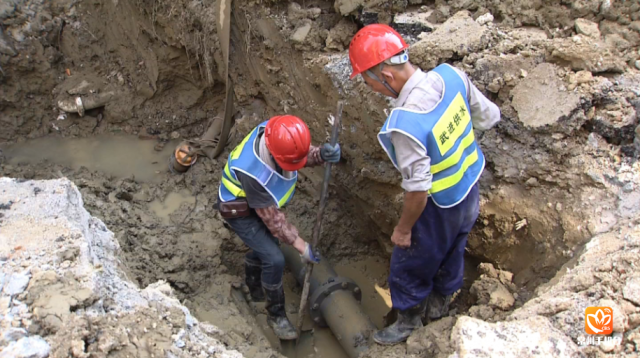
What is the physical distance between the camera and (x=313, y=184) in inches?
172

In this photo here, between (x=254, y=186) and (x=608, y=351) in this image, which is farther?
(x=254, y=186)

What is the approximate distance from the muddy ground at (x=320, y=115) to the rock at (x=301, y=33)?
0.02 metres

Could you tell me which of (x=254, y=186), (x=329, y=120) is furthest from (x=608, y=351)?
(x=329, y=120)

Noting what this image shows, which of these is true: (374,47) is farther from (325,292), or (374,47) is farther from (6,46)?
(6,46)

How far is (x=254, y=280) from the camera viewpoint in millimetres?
3807

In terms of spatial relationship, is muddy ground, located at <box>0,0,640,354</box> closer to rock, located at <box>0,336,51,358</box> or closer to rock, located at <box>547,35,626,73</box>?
rock, located at <box>547,35,626,73</box>

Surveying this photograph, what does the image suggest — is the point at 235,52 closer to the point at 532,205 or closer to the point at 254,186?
the point at 254,186

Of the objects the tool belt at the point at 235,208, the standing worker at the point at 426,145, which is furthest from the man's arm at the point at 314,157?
the standing worker at the point at 426,145

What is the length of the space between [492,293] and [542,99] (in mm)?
1279

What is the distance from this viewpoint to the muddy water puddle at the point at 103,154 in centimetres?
504

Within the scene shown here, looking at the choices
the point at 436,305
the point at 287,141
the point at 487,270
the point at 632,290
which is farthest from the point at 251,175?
the point at 632,290

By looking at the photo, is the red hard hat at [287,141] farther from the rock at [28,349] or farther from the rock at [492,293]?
the rock at [28,349]

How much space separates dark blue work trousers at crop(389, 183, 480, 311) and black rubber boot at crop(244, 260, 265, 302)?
47.5 inches

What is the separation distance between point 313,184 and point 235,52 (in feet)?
4.74
